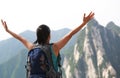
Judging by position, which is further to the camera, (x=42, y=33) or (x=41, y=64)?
(x=42, y=33)

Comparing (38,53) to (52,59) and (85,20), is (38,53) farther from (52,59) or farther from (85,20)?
(85,20)

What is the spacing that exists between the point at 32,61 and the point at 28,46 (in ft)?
1.78

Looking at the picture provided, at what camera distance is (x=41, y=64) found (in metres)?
6.88

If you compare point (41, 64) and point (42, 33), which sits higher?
point (42, 33)

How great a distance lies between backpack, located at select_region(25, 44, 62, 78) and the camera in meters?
6.83

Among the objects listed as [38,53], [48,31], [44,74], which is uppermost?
[48,31]

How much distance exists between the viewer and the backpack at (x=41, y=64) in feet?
22.4

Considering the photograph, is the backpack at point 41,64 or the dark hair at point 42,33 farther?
the dark hair at point 42,33

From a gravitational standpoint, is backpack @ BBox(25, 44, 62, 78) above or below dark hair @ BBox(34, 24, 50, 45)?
below

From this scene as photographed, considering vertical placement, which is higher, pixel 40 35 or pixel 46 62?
pixel 40 35

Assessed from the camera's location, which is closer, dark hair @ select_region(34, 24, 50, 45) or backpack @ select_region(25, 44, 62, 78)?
backpack @ select_region(25, 44, 62, 78)

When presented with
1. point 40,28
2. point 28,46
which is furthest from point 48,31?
point 28,46

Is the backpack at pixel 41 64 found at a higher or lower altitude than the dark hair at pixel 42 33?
lower

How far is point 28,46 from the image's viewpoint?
7371mm
